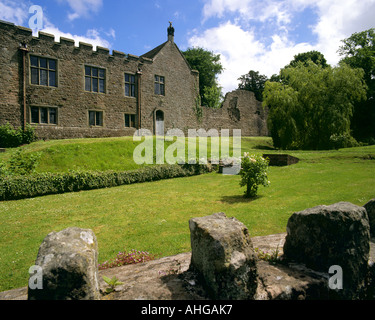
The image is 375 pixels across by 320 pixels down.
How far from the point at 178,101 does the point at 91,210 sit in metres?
24.8

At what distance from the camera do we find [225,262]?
2.62 metres

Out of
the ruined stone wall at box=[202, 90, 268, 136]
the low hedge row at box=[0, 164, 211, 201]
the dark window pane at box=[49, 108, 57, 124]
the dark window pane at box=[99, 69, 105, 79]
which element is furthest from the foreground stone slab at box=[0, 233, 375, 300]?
the ruined stone wall at box=[202, 90, 268, 136]

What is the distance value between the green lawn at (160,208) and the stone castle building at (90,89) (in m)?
9.96

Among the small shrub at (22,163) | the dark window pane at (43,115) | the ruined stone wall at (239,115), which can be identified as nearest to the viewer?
the small shrub at (22,163)

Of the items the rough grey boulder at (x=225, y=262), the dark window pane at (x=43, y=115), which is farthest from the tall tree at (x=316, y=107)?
the rough grey boulder at (x=225, y=262)

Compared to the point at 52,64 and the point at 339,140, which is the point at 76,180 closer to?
the point at 52,64

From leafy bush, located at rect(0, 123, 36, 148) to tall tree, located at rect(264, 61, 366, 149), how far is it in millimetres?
23527

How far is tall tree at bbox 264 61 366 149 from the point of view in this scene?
83.2 feet

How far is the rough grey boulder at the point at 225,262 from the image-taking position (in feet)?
8.58

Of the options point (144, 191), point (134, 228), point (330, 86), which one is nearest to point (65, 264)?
point (134, 228)

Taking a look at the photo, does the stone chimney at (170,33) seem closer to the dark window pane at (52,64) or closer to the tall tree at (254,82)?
the dark window pane at (52,64)

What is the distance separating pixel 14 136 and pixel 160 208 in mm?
17078

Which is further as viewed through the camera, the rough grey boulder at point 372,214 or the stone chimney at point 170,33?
the stone chimney at point 170,33

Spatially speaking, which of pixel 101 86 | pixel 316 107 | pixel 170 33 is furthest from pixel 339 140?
pixel 101 86
